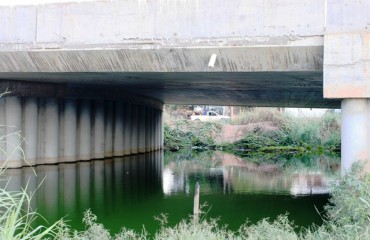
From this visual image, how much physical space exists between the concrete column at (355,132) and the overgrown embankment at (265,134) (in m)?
22.3

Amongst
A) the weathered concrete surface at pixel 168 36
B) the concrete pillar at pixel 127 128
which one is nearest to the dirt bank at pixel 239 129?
the concrete pillar at pixel 127 128

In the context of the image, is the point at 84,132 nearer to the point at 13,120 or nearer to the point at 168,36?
the point at 13,120

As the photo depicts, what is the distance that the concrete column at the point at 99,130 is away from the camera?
2103 cm

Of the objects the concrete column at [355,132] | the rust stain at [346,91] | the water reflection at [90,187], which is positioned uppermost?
the rust stain at [346,91]

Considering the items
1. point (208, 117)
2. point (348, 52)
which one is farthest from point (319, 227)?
point (208, 117)

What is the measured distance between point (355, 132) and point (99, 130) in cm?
1429

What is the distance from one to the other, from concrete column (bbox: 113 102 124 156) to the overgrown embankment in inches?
390

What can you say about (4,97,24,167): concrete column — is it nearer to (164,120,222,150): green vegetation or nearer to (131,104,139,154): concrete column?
(131,104,139,154): concrete column

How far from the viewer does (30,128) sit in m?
17.0

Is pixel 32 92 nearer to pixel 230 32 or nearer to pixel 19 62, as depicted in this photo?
pixel 19 62

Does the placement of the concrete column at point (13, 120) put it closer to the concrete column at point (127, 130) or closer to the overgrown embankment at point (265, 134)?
the concrete column at point (127, 130)

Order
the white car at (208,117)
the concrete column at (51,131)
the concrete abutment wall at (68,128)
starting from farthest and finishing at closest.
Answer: the white car at (208,117)
the concrete column at (51,131)
the concrete abutment wall at (68,128)

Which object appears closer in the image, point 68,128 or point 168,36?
point 168,36

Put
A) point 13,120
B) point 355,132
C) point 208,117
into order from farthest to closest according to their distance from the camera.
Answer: point 208,117 → point 13,120 → point 355,132
